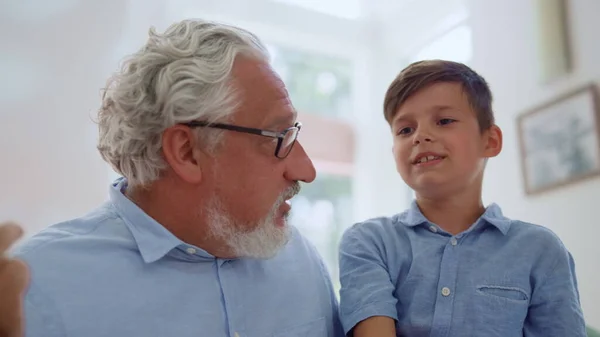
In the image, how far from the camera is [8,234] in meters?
0.67

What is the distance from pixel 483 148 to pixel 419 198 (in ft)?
0.67

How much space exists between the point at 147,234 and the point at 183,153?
216 millimetres

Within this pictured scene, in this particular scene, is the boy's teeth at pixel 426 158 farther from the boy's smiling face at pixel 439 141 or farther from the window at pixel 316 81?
the window at pixel 316 81

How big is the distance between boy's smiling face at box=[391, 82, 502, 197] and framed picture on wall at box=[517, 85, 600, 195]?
170 cm

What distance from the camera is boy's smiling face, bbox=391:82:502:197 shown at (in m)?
1.40

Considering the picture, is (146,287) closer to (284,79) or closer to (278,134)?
(278,134)

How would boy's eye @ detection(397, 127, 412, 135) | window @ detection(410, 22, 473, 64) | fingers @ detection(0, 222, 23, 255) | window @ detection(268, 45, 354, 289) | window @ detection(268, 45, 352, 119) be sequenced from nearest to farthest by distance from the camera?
1. fingers @ detection(0, 222, 23, 255)
2. boy's eye @ detection(397, 127, 412, 135)
3. window @ detection(410, 22, 473, 64)
4. window @ detection(268, 45, 354, 289)
5. window @ detection(268, 45, 352, 119)

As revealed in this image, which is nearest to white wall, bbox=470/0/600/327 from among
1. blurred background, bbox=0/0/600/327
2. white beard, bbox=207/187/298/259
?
blurred background, bbox=0/0/600/327

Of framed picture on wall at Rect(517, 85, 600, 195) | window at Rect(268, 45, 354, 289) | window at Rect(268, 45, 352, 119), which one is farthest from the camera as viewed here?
window at Rect(268, 45, 352, 119)

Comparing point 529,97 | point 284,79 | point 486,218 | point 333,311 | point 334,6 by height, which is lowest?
point 333,311

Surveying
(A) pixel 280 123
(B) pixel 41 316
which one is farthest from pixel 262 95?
(B) pixel 41 316

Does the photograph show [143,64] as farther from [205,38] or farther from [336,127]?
[336,127]

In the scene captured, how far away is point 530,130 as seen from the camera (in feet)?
10.9

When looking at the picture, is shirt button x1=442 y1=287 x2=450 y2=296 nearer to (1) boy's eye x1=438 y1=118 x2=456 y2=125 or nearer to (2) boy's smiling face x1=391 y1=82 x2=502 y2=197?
(2) boy's smiling face x1=391 y1=82 x2=502 y2=197
